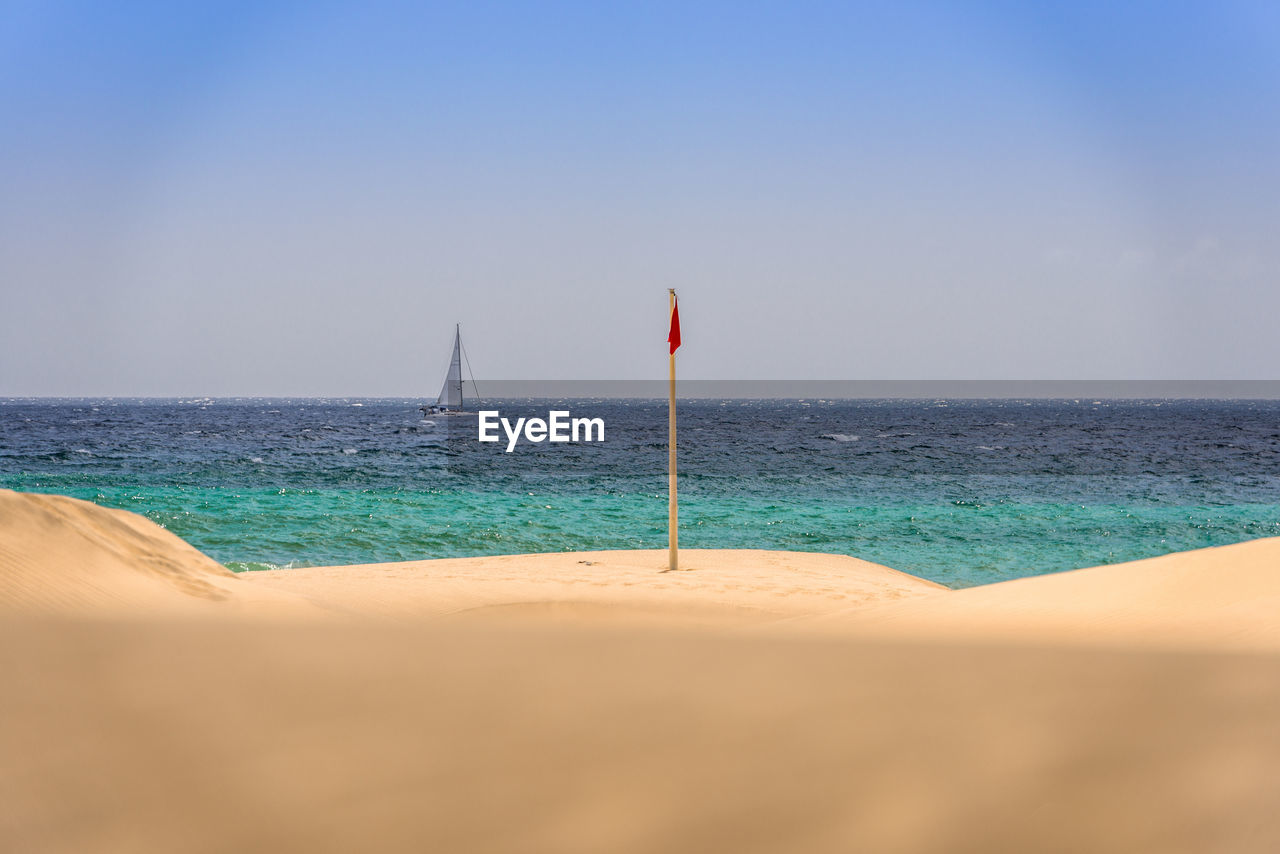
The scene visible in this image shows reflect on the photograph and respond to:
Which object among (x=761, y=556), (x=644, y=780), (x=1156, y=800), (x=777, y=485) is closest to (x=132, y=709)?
(x=644, y=780)

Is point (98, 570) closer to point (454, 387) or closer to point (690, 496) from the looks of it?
point (690, 496)

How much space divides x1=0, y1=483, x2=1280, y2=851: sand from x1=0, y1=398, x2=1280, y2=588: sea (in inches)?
449

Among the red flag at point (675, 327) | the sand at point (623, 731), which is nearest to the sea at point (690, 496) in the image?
the red flag at point (675, 327)

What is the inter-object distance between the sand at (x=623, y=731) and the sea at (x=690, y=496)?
11398 mm

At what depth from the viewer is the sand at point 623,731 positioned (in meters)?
3.74

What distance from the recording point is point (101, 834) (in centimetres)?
373

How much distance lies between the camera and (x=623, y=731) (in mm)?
4469

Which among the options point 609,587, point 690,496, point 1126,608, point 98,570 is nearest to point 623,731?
point 1126,608

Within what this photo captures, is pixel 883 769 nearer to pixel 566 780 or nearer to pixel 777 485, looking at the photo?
pixel 566 780

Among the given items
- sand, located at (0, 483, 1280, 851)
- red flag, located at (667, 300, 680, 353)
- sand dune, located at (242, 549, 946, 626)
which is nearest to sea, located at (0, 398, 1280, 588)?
sand dune, located at (242, 549, 946, 626)

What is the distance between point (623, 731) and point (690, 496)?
27406 mm

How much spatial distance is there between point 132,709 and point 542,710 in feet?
7.00

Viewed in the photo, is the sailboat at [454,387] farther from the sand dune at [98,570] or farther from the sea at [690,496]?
the sand dune at [98,570]

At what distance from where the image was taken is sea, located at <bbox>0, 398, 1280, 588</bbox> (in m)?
20.8
